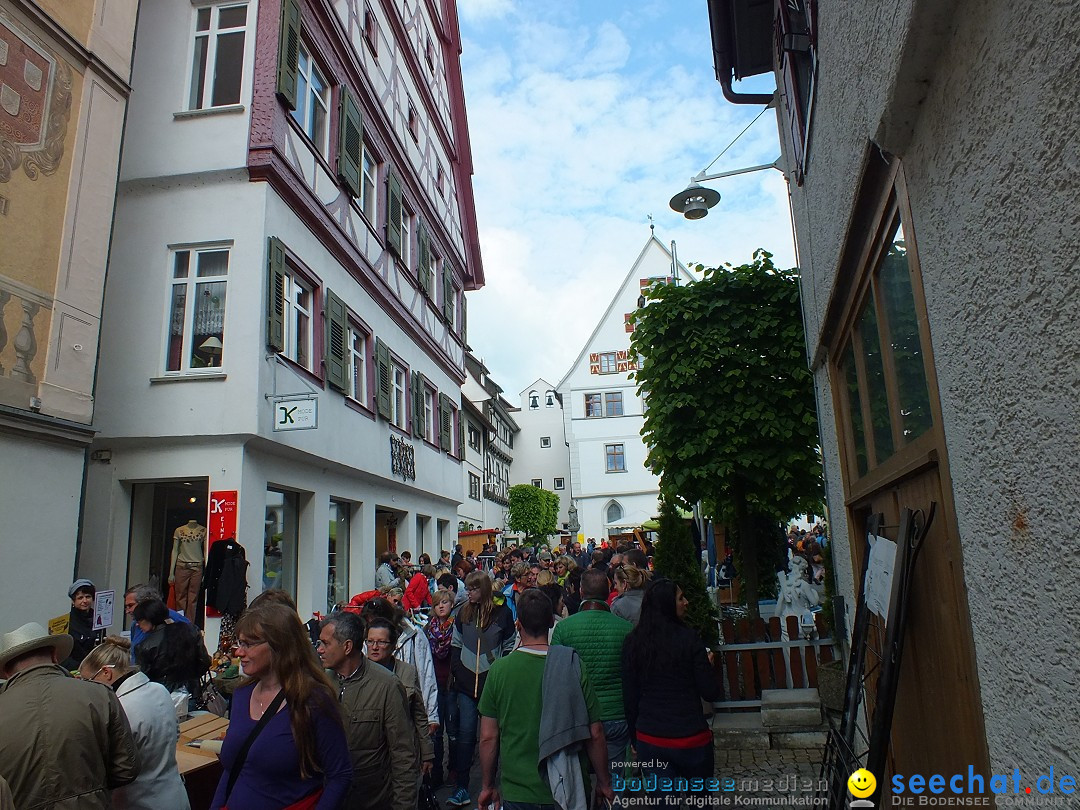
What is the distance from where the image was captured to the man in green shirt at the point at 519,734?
3826mm

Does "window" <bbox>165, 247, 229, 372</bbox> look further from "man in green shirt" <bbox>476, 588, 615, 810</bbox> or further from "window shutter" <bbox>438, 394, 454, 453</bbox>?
"window shutter" <bbox>438, 394, 454, 453</bbox>

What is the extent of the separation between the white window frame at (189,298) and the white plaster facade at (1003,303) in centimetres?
934

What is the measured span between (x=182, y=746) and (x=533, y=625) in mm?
2879

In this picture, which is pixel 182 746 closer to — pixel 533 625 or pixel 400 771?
pixel 400 771

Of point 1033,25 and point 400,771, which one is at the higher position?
point 1033,25

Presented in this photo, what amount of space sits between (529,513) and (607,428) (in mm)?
8085

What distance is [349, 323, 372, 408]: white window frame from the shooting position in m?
14.5

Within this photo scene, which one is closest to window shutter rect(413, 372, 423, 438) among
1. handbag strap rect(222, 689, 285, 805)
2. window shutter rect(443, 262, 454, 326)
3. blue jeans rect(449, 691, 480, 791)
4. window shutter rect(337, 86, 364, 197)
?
window shutter rect(443, 262, 454, 326)

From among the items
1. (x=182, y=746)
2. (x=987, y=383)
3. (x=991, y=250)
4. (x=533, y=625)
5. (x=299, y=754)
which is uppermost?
(x=991, y=250)

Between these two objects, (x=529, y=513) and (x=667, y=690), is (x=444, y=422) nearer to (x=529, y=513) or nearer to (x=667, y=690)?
(x=667, y=690)

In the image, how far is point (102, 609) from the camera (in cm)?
804

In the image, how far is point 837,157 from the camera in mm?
3822

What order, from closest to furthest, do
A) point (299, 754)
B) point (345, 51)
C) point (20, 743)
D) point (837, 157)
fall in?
point (299, 754) < point (20, 743) < point (837, 157) < point (345, 51)

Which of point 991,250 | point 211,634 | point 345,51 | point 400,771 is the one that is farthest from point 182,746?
point 345,51
